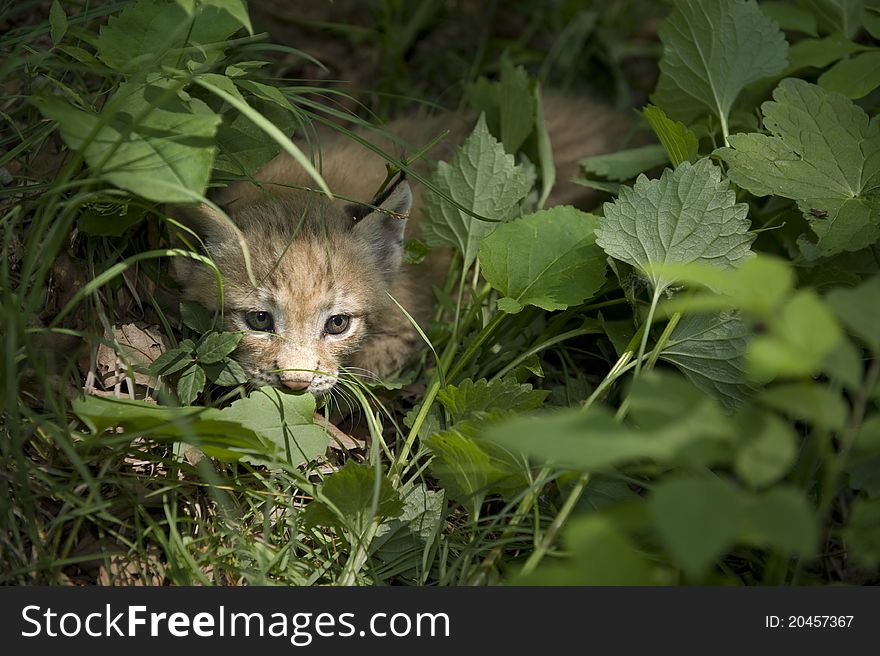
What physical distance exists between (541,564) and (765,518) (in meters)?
0.74

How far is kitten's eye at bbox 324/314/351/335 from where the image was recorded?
2.12 meters

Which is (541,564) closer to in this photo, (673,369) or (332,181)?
(673,369)

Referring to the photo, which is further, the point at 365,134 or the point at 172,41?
the point at 365,134

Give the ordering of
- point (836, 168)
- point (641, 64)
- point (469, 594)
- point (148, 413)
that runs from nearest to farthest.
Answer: point (469, 594) → point (148, 413) → point (836, 168) → point (641, 64)

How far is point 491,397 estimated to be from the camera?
5.98ft

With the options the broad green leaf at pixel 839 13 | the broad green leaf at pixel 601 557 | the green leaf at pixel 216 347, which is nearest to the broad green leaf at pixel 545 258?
the green leaf at pixel 216 347

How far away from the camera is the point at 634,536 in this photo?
1.68 metres

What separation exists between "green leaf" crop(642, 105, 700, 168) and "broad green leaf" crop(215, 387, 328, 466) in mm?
1052

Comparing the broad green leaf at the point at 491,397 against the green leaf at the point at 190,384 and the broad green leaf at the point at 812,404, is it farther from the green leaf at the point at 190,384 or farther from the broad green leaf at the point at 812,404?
the broad green leaf at the point at 812,404

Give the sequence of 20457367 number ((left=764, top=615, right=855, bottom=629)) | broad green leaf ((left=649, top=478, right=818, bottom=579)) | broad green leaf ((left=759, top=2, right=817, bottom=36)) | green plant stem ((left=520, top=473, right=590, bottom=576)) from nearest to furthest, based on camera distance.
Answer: broad green leaf ((left=649, top=478, right=818, bottom=579)), 20457367 number ((left=764, top=615, right=855, bottom=629)), green plant stem ((left=520, top=473, right=590, bottom=576)), broad green leaf ((left=759, top=2, right=817, bottom=36))

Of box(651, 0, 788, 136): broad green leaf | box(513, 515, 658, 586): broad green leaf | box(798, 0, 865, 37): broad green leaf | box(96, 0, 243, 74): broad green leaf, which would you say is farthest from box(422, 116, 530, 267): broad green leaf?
box(513, 515, 658, 586): broad green leaf

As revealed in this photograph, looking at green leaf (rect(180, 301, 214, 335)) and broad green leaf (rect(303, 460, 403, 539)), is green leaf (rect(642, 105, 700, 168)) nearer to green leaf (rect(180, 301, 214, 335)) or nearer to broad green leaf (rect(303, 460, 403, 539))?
broad green leaf (rect(303, 460, 403, 539))

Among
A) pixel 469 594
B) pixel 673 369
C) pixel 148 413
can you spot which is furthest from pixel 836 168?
pixel 148 413

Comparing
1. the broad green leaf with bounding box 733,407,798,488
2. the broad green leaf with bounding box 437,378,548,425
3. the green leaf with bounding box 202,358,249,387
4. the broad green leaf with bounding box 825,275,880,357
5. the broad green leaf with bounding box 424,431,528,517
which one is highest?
the green leaf with bounding box 202,358,249,387
